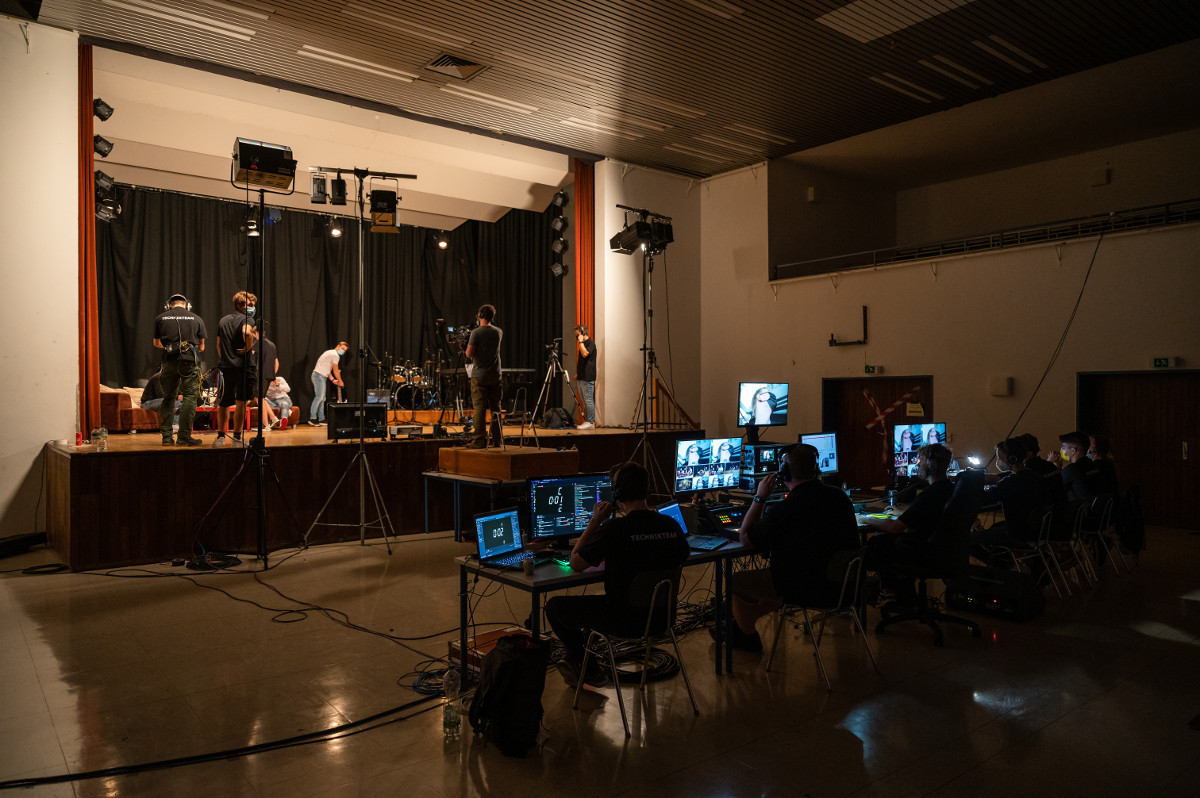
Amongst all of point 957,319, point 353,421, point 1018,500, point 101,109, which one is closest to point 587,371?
point 353,421

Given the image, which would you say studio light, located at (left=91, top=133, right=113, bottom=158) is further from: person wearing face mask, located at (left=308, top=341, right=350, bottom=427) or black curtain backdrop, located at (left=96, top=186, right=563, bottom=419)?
person wearing face mask, located at (left=308, top=341, right=350, bottom=427)

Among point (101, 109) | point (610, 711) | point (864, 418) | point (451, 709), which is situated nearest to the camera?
point (451, 709)

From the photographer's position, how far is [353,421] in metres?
8.37

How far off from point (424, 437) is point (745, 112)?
611 cm

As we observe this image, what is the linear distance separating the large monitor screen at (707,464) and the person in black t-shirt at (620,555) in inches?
80.7

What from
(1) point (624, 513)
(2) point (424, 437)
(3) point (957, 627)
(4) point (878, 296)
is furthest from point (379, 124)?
(3) point (957, 627)

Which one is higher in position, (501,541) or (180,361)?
(180,361)

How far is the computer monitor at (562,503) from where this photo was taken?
4375mm

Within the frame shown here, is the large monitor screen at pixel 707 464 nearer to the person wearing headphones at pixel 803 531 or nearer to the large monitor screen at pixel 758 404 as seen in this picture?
the person wearing headphones at pixel 803 531

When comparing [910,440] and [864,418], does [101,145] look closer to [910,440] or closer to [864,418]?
[910,440]

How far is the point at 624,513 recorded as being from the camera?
3.84m

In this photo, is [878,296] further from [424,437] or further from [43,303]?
[43,303]

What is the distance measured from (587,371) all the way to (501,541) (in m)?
7.74

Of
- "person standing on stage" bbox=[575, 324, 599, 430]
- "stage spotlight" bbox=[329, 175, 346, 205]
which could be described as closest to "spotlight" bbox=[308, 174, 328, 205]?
"stage spotlight" bbox=[329, 175, 346, 205]
